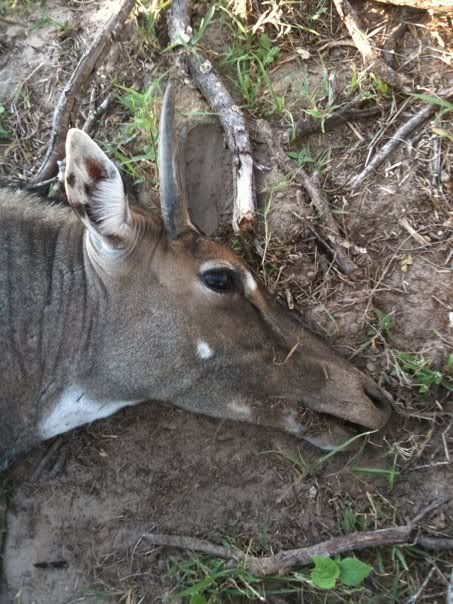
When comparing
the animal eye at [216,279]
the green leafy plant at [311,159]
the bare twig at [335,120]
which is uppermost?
the bare twig at [335,120]

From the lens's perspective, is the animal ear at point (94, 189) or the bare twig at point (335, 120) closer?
the animal ear at point (94, 189)

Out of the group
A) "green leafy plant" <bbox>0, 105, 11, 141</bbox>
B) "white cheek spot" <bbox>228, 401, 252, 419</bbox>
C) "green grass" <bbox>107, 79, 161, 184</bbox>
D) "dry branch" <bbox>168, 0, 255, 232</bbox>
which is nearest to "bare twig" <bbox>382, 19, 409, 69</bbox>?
"dry branch" <bbox>168, 0, 255, 232</bbox>

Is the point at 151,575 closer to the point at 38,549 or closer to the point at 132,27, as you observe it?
the point at 38,549

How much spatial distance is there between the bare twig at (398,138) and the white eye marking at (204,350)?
4.64 feet

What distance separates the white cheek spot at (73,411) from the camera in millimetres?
3760

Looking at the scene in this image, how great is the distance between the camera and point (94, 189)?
10.8ft

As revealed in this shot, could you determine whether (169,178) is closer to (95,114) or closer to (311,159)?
(311,159)

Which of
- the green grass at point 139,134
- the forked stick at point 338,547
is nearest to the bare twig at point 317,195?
the green grass at point 139,134

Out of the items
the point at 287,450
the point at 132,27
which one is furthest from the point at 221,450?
the point at 132,27

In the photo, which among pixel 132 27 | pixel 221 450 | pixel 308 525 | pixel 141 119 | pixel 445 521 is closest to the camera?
pixel 445 521

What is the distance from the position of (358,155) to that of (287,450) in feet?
5.95

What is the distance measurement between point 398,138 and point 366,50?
22.8 inches

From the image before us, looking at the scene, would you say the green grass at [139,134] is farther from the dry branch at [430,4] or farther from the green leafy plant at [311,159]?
the dry branch at [430,4]

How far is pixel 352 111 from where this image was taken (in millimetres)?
4258
